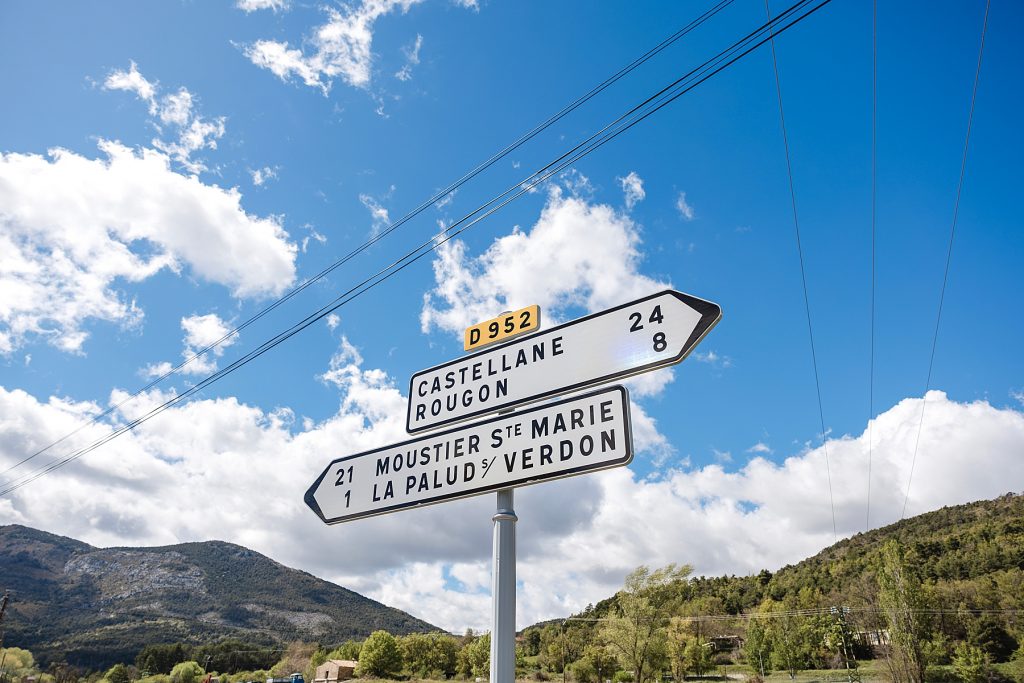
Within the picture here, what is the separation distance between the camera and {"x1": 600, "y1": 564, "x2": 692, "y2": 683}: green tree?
57.0 m

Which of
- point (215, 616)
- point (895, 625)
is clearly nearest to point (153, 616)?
point (215, 616)

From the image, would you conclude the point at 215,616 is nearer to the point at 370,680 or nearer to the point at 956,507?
the point at 370,680

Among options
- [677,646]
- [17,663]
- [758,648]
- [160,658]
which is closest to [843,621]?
[758,648]

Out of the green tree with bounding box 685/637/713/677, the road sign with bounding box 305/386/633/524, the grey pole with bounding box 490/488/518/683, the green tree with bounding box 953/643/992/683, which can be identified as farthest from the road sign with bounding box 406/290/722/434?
the green tree with bounding box 685/637/713/677

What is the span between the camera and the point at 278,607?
19000cm

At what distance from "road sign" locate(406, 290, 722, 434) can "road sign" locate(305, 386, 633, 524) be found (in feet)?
0.50

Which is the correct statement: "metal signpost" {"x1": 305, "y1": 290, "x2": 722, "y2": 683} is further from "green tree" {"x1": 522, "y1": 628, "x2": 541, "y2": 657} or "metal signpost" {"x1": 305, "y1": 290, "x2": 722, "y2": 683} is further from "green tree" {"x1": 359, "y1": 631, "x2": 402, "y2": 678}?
"green tree" {"x1": 522, "y1": 628, "x2": 541, "y2": 657}

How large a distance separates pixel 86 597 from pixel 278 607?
54779mm

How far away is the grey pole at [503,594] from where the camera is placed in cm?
289

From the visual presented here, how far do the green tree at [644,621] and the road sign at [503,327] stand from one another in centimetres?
6070

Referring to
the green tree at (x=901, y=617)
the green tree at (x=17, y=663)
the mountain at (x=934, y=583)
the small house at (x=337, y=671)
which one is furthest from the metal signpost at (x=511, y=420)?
the green tree at (x=17, y=663)

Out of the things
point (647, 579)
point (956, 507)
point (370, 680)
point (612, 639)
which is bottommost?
point (370, 680)

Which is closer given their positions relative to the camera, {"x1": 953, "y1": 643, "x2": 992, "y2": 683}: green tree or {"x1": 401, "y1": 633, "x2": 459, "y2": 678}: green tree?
{"x1": 953, "y1": 643, "x2": 992, "y2": 683}: green tree

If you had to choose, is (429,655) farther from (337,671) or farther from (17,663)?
(17,663)
